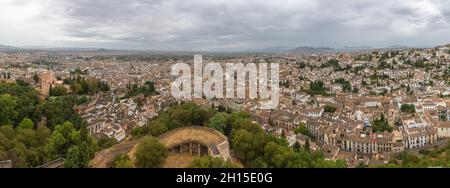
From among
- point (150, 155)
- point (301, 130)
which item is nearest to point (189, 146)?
point (150, 155)

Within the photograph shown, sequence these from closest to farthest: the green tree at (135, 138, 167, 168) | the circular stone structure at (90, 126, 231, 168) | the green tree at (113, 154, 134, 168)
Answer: the green tree at (113, 154, 134, 168) → the green tree at (135, 138, 167, 168) → the circular stone structure at (90, 126, 231, 168)

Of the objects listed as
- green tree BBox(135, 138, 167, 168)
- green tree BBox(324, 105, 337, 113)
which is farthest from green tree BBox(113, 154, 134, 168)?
green tree BBox(324, 105, 337, 113)

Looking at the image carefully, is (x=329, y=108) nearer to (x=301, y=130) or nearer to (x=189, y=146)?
(x=301, y=130)

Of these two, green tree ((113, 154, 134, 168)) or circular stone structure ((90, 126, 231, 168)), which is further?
circular stone structure ((90, 126, 231, 168))

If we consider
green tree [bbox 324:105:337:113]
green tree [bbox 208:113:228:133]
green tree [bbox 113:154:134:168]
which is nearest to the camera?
green tree [bbox 113:154:134:168]

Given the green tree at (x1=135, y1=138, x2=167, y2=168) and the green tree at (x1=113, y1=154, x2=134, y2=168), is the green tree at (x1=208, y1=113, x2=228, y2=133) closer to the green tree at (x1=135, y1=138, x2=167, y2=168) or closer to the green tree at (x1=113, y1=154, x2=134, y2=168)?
the green tree at (x1=135, y1=138, x2=167, y2=168)

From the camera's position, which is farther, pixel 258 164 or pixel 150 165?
pixel 258 164
